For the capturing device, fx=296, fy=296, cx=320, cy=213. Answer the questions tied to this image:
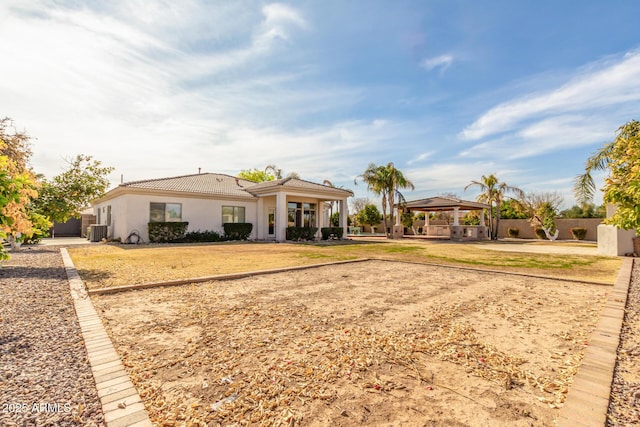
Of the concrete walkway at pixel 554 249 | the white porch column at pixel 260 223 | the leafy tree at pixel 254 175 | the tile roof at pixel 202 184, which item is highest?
the leafy tree at pixel 254 175

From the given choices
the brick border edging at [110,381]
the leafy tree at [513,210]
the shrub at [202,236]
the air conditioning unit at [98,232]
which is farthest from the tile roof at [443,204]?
the brick border edging at [110,381]

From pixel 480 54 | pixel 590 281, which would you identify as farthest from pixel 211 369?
pixel 480 54

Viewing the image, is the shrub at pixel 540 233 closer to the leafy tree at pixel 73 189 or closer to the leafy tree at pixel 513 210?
the leafy tree at pixel 513 210

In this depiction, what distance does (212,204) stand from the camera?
20984 millimetres

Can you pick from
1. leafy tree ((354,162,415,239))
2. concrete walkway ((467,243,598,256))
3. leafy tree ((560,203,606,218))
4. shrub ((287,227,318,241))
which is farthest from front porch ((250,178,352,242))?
leafy tree ((560,203,606,218))

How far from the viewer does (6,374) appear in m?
2.53

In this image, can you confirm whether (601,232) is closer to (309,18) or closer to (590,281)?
(590,281)

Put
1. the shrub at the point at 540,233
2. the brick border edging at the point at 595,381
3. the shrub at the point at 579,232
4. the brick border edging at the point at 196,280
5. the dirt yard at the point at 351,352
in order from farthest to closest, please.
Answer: the shrub at the point at 540,233 → the shrub at the point at 579,232 → the brick border edging at the point at 196,280 → the dirt yard at the point at 351,352 → the brick border edging at the point at 595,381

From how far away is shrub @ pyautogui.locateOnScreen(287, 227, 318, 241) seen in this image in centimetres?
2075

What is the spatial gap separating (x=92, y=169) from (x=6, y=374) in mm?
10695

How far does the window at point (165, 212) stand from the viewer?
1888 centimetres

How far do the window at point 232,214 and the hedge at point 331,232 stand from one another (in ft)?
20.4

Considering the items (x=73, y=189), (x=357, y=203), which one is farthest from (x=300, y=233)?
(x=357, y=203)

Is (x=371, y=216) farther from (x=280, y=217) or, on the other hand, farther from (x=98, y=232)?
(x=98, y=232)
